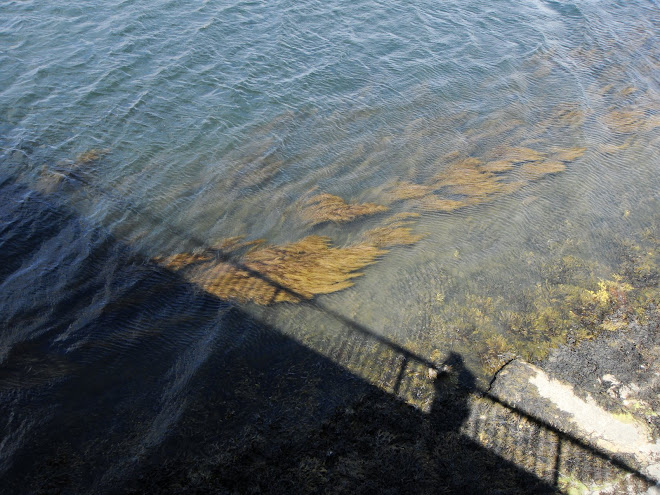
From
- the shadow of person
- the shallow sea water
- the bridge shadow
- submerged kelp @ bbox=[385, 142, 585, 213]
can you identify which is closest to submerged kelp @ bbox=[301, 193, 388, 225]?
the shallow sea water

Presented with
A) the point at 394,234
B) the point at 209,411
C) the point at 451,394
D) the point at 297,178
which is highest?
the point at 451,394

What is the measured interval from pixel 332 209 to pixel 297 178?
1.33 m

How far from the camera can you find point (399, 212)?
31.7 feet

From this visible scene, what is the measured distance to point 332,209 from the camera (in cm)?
955

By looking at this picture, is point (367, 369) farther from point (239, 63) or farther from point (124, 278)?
point (239, 63)

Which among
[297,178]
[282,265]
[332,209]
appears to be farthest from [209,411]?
[297,178]

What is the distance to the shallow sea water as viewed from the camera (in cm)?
708

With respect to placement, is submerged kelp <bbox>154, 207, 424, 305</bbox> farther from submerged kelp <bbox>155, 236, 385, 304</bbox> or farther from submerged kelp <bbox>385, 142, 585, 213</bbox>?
submerged kelp <bbox>385, 142, 585, 213</bbox>

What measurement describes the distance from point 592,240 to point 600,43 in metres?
10.3

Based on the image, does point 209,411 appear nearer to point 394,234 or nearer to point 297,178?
point 394,234

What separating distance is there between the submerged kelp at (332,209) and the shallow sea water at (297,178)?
127 millimetres

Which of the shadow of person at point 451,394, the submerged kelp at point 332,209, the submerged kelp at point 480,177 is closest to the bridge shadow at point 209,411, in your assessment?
the shadow of person at point 451,394

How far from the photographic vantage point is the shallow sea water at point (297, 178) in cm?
708

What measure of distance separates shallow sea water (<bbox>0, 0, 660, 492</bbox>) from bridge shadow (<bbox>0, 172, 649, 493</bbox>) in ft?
0.17
